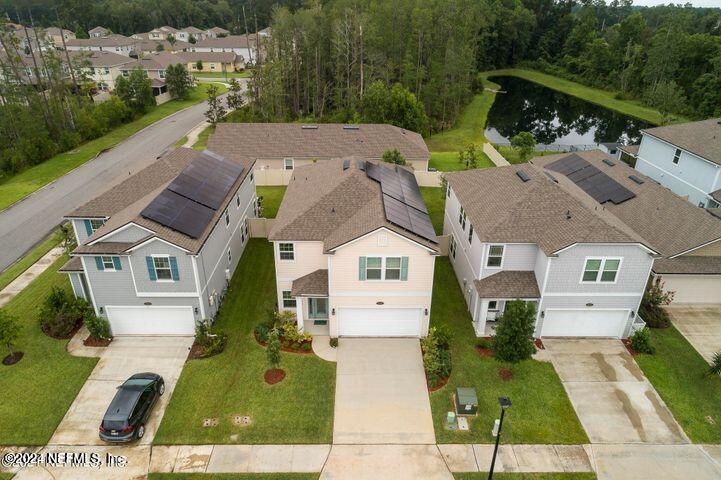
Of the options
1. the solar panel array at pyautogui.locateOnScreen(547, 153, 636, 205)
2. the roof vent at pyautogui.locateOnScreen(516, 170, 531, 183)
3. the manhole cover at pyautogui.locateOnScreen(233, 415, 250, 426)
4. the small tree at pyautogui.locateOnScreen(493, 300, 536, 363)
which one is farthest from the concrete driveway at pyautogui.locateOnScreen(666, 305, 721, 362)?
the manhole cover at pyautogui.locateOnScreen(233, 415, 250, 426)

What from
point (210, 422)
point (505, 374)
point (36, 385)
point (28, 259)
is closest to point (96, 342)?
point (36, 385)

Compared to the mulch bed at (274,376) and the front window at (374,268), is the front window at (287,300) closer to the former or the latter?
the mulch bed at (274,376)

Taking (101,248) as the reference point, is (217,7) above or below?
above

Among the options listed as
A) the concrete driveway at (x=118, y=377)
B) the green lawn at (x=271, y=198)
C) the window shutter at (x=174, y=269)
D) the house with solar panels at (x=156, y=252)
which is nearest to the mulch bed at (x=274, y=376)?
the concrete driveway at (x=118, y=377)

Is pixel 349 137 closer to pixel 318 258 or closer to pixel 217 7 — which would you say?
pixel 318 258

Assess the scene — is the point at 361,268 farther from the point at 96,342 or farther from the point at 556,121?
the point at 556,121

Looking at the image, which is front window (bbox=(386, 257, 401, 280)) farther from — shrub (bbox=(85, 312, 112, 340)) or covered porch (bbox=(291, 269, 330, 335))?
shrub (bbox=(85, 312, 112, 340))

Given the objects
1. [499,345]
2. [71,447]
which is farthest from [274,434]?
[499,345]
